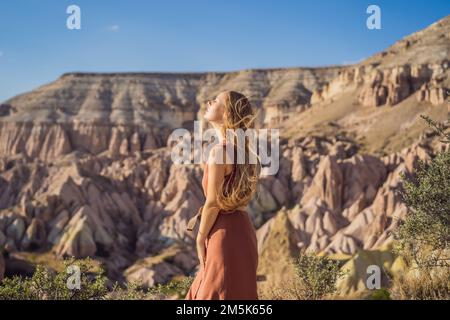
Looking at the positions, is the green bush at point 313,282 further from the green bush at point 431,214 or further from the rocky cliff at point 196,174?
the rocky cliff at point 196,174

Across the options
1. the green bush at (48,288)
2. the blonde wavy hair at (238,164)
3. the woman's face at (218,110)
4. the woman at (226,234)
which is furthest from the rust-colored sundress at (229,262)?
the green bush at (48,288)

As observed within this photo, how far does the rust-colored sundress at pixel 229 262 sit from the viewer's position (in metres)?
5.78

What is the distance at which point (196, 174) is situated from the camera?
245ft

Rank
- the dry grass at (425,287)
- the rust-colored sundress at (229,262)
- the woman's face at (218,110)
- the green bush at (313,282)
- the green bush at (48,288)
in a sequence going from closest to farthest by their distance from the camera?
1. the rust-colored sundress at (229,262)
2. the woman's face at (218,110)
3. the dry grass at (425,287)
4. the green bush at (48,288)
5. the green bush at (313,282)

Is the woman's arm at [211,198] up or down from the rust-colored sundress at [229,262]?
up

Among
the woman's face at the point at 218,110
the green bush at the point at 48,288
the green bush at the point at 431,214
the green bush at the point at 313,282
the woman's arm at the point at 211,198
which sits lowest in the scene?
the green bush at the point at 313,282

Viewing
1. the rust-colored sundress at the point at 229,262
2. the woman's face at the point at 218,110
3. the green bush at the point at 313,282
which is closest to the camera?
the rust-colored sundress at the point at 229,262

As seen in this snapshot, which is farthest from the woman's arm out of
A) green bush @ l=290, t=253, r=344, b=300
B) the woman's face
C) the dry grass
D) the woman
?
green bush @ l=290, t=253, r=344, b=300

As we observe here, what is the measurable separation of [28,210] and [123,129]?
66.5 m

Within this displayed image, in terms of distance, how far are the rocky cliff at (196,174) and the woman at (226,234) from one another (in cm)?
1561

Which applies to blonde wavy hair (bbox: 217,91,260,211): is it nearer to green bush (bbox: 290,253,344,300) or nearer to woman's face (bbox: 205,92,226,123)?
woman's face (bbox: 205,92,226,123)

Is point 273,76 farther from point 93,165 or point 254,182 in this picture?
point 254,182

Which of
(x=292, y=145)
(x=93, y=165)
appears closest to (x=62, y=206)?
(x=93, y=165)
